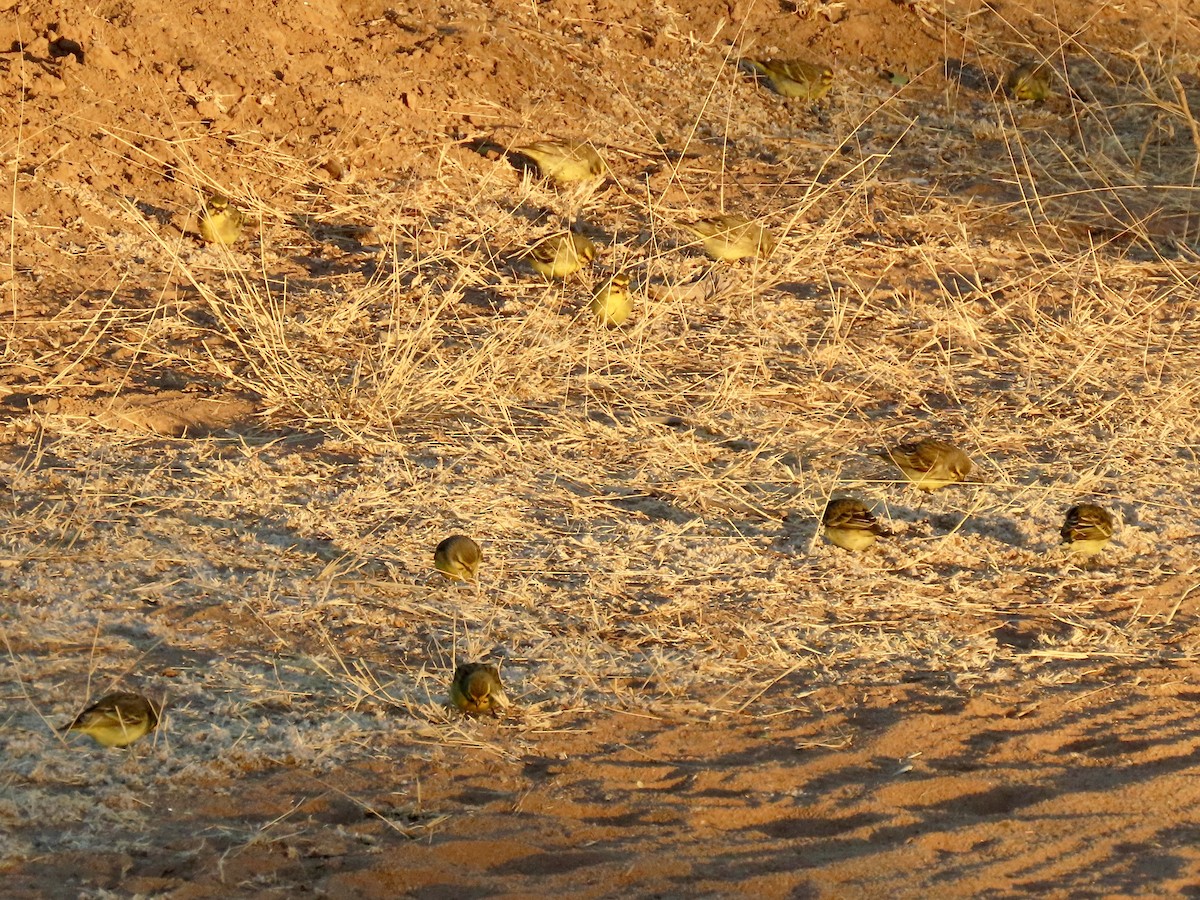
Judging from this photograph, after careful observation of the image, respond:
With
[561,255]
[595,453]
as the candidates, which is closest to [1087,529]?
[595,453]

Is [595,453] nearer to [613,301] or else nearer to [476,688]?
[613,301]

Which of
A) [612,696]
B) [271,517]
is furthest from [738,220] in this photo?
[612,696]

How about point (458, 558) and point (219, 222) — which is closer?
point (458, 558)

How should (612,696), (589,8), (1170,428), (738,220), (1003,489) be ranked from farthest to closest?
(589,8) → (738,220) → (1170,428) → (1003,489) → (612,696)

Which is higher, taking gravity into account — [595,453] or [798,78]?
[798,78]

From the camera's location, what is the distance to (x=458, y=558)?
351 cm

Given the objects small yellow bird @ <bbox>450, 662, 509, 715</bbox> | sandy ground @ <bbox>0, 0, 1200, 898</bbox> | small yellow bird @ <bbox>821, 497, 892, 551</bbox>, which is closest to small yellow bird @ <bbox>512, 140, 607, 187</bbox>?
sandy ground @ <bbox>0, 0, 1200, 898</bbox>

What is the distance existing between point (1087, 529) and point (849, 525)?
22.9 inches

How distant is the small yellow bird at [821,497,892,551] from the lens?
148 inches

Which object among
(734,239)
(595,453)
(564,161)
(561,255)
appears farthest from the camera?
(564,161)

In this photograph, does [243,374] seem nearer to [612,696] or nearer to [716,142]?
[612,696]

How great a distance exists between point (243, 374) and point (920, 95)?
11.7ft

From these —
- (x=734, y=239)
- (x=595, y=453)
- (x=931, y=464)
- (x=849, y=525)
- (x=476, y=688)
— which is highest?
(x=734, y=239)

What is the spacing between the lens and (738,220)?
17.7ft
